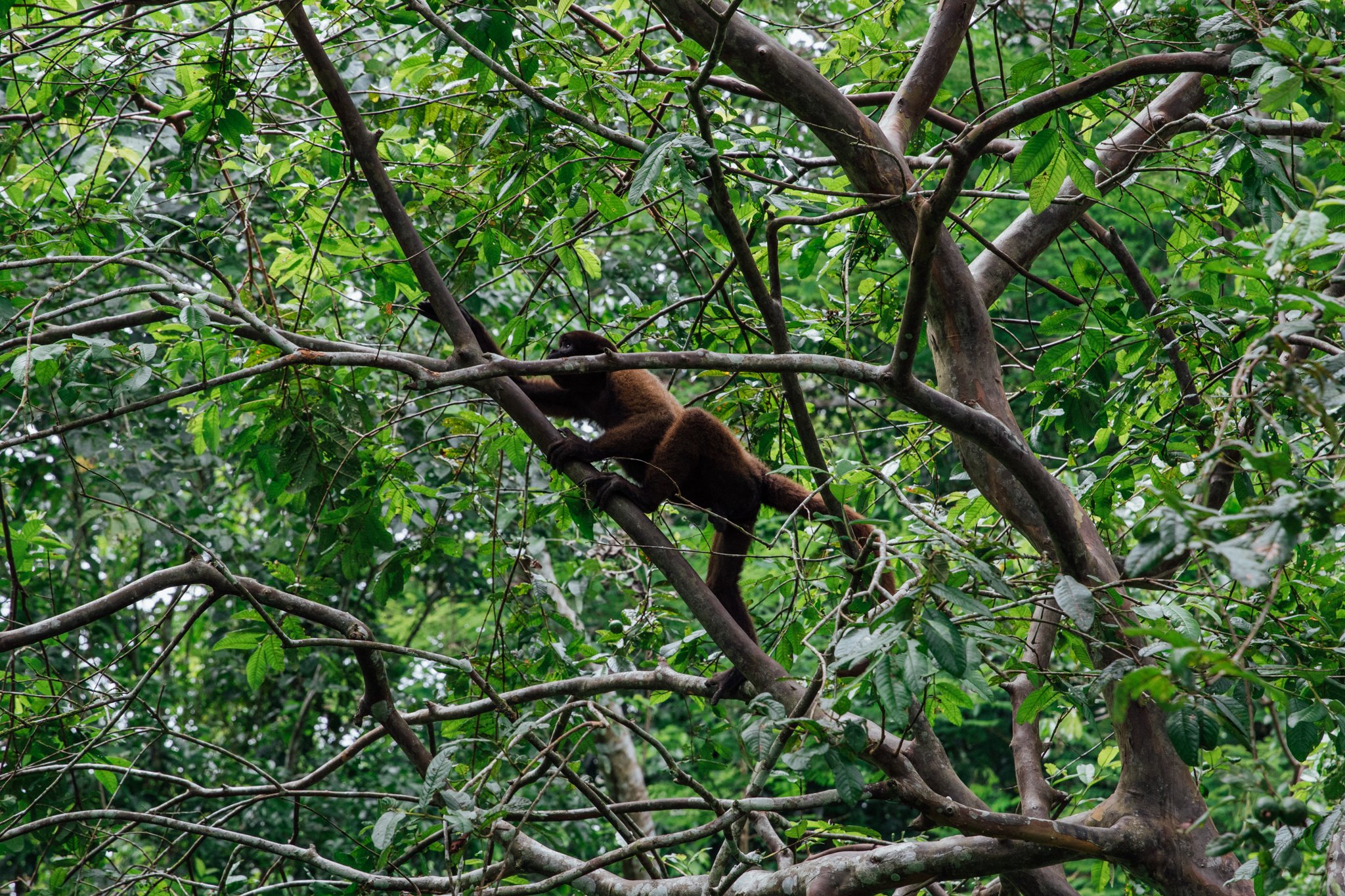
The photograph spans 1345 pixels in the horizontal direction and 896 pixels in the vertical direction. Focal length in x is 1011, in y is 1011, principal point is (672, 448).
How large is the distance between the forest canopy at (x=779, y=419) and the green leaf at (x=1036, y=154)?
1 centimetres

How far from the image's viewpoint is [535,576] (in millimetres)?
5336

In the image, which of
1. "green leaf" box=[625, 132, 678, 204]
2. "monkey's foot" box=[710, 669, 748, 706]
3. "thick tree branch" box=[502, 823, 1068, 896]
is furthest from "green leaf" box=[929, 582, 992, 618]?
"monkey's foot" box=[710, 669, 748, 706]

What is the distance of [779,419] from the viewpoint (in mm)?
5629

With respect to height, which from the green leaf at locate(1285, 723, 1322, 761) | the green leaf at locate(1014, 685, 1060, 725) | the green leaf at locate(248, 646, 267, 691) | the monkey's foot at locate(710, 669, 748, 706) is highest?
the green leaf at locate(248, 646, 267, 691)

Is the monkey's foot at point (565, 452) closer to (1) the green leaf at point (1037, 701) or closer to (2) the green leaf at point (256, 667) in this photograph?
(2) the green leaf at point (256, 667)

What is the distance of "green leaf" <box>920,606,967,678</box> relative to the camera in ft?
7.93

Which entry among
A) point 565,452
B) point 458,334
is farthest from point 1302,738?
point 458,334

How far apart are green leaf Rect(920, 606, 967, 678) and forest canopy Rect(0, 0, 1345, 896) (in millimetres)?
12

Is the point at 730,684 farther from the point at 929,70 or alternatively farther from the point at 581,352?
the point at 929,70

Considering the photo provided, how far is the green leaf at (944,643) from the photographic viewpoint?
7.93 ft

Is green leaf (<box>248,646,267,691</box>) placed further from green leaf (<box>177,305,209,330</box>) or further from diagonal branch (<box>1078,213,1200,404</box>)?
diagonal branch (<box>1078,213,1200,404</box>)

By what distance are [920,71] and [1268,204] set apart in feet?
5.28

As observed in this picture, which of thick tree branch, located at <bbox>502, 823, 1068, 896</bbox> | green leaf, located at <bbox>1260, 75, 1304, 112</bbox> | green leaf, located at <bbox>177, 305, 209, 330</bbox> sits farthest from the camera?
green leaf, located at <bbox>177, 305, 209, 330</bbox>

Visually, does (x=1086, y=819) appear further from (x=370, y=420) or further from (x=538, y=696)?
(x=370, y=420)
